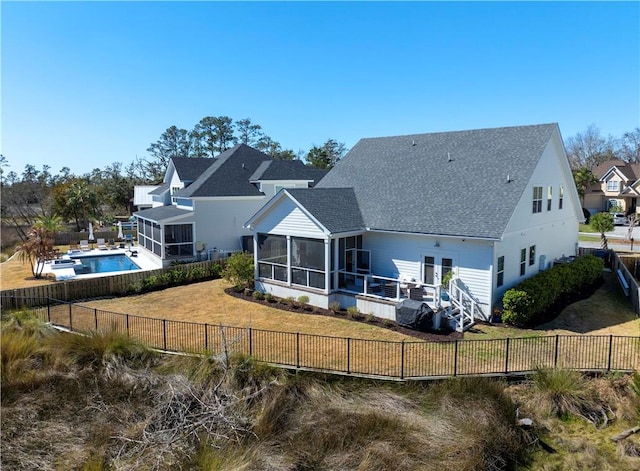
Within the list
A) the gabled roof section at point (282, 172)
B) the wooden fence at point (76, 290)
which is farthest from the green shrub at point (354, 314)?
the gabled roof section at point (282, 172)

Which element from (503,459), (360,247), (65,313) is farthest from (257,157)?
(503,459)

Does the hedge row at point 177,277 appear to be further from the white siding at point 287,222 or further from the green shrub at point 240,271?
the white siding at point 287,222

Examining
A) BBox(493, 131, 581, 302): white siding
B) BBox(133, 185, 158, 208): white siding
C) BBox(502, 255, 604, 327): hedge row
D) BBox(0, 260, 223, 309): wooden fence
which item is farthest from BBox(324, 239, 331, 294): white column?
BBox(133, 185, 158, 208): white siding

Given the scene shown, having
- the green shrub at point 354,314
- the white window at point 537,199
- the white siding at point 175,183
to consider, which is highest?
the white siding at point 175,183

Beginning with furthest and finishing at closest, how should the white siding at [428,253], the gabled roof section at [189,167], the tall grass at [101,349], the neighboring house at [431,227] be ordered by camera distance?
the gabled roof section at [189,167] → the neighboring house at [431,227] → the white siding at [428,253] → the tall grass at [101,349]

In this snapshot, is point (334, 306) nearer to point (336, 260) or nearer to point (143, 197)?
point (336, 260)

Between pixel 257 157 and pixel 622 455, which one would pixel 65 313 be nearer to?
pixel 622 455

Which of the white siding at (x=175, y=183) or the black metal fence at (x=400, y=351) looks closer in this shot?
the black metal fence at (x=400, y=351)

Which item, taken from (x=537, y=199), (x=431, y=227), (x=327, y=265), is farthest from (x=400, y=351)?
(x=537, y=199)
